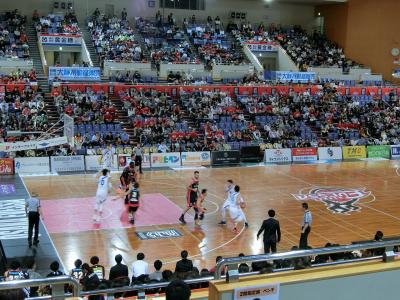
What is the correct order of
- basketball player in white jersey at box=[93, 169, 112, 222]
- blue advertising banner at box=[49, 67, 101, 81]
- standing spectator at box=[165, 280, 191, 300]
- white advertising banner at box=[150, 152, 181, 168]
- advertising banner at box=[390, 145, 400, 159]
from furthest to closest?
blue advertising banner at box=[49, 67, 101, 81] → advertising banner at box=[390, 145, 400, 159] → white advertising banner at box=[150, 152, 181, 168] → basketball player in white jersey at box=[93, 169, 112, 222] → standing spectator at box=[165, 280, 191, 300]

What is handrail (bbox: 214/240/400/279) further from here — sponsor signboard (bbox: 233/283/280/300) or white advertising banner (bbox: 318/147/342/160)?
white advertising banner (bbox: 318/147/342/160)

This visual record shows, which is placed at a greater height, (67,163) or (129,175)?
(129,175)

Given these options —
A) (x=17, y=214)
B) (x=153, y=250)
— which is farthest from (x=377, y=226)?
(x=17, y=214)

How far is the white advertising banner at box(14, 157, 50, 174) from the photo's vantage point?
2462 cm

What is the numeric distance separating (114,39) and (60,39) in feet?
13.8

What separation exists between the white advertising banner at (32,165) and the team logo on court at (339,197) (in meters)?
12.2

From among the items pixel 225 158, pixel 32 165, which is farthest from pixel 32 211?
pixel 225 158

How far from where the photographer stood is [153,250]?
46.6ft

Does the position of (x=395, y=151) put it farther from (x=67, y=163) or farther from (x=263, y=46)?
(x=67, y=163)

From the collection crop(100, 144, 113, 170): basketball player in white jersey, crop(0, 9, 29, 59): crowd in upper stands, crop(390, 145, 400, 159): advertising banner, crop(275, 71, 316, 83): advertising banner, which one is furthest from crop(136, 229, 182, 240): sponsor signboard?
crop(275, 71, 316, 83): advertising banner

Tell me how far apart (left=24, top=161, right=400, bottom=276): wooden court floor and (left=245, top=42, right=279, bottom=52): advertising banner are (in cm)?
1915

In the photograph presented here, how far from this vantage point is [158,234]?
15.7 meters

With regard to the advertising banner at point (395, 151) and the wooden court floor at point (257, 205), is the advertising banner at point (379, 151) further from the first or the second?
the wooden court floor at point (257, 205)

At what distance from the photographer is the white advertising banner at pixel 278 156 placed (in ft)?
98.6
